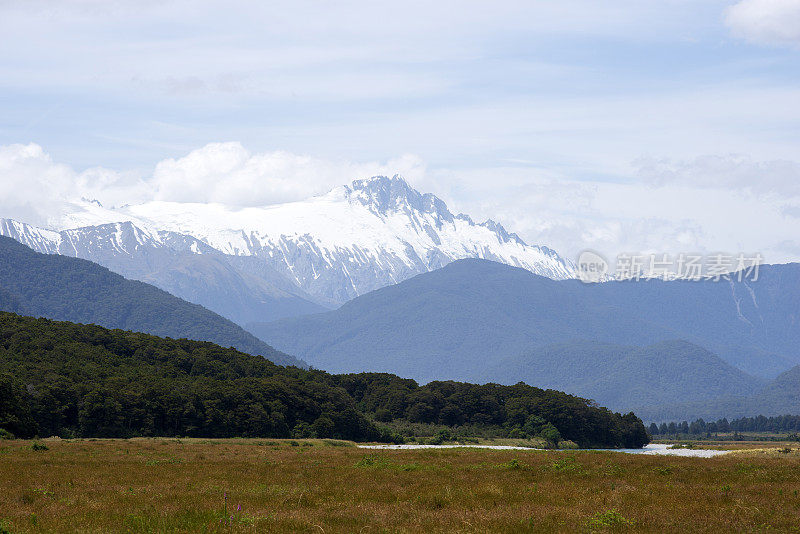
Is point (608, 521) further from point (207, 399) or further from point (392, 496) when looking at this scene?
point (207, 399)

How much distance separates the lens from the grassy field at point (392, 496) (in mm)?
27453

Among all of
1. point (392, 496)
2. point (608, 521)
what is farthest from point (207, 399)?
point (608, 521)

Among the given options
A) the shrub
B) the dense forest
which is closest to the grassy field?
the shrub

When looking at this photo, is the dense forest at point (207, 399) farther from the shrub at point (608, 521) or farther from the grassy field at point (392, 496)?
the shrub at point (608, 521)

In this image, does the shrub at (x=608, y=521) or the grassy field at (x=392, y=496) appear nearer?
the shrub at (x=608, y=521)

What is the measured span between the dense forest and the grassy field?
49838mm

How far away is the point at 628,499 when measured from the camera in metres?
33.9

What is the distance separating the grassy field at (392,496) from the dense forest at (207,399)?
49838 millimetres

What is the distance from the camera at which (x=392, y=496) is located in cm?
3469

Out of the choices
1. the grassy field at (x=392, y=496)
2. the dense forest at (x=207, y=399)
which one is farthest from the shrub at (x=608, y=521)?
the dense forest at (x=207, y=399)

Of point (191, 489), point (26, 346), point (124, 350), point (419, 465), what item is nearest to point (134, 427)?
point (26, 346)

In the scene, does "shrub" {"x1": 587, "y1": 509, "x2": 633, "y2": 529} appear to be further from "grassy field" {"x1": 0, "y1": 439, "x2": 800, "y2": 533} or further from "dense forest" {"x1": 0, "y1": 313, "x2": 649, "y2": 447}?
"dense forest" {"x1": 0, "y1": 313, "x2": 649, "y2": 447}

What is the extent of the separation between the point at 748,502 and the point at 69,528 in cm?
2594

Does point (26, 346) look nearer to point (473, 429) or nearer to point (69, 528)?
point (473, 429)
